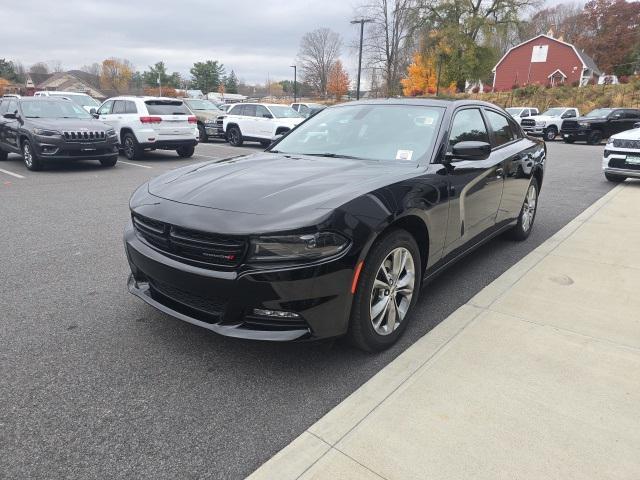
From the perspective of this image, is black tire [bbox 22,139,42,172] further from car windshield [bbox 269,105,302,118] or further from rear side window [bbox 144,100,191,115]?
car windshield [bbox 269,105,302,118]

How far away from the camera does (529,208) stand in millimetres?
5645

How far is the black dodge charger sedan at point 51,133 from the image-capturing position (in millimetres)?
10109

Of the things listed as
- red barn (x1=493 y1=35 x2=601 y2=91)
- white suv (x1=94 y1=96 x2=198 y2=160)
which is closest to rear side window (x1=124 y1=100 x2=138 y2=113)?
white suv (x1=94 y1=96 x2=198 y2=160)

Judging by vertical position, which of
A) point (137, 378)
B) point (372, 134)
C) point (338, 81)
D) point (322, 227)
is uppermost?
point (338, 81)

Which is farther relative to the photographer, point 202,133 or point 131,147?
point 202,133

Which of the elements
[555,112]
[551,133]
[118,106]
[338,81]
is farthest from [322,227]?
[338,81]

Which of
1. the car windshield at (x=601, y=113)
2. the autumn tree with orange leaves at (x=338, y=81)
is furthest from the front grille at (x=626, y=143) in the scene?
the autumn tree with orange leaves at (x=338, y=81)

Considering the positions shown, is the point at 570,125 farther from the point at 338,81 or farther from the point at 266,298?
the point at 338,81

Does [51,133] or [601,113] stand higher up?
[601,113]

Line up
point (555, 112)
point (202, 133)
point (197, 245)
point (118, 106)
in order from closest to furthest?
point (197, 245), point (118, 106), point (202, 133), point (555, 112)

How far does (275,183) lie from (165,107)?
11167mm

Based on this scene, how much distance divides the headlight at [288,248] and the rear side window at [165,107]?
37.9ft

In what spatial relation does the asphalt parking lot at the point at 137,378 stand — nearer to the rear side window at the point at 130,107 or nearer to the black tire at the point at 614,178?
the black tire at the point at 614,178

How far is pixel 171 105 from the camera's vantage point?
42.8 feet
